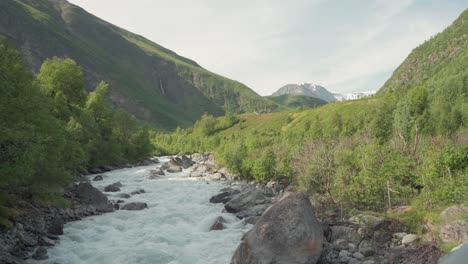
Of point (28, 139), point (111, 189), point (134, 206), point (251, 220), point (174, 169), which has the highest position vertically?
point (28, 139)

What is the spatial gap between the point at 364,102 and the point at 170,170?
400 ft

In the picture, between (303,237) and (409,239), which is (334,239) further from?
(303,237)

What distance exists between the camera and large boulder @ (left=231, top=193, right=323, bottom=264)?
62.7 feet

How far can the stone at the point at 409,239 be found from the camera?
71.5 feet

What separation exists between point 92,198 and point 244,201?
17.0 m

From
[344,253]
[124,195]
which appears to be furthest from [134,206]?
[344,253]

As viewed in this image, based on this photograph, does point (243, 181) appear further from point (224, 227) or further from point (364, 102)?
point (364, 102)

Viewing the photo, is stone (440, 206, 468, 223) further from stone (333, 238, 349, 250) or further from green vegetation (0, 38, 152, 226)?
green vegetation (0, 38, 152, 226)

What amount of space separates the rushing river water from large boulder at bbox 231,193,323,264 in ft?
12.8

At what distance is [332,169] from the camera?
3444 cm

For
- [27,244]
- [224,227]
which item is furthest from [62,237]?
[224,227]

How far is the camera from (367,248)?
2178 centimetres

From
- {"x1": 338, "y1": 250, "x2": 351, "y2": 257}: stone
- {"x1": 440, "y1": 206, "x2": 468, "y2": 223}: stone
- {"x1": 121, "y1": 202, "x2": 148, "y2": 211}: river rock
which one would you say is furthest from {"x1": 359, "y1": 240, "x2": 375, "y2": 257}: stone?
{"x1": 121, "y1": 202, "x2": 148, "y2": 211}: river rock

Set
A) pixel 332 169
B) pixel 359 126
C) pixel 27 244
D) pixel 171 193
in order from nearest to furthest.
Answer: pixel 27 244 → pixel 332 169 → pixel 171 193 → pixel 359 126
